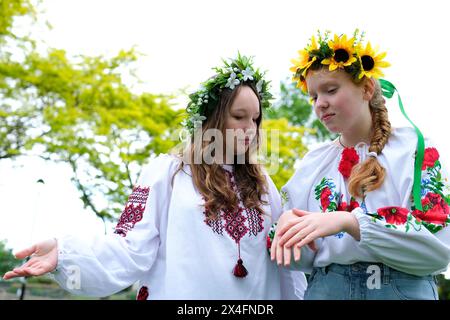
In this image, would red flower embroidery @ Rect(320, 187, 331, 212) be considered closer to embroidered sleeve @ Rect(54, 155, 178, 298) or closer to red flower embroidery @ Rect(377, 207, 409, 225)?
red flower embroidery @ Rect(377, 207, 409, 225)

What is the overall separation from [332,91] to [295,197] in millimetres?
538

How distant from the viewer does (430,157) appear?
2.21m

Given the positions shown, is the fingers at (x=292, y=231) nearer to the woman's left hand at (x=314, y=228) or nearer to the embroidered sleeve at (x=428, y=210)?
the woman's left hand at (x=314, y=228)

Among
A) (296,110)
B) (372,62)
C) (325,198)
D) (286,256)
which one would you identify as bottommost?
(286,256)

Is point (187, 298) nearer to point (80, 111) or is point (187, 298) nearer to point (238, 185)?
point (238, 185)

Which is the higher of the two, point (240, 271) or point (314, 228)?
point (314, 228)

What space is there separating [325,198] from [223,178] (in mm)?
571

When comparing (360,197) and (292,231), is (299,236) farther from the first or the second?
(360,197)

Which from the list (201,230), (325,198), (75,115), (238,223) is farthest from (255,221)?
(75,115)

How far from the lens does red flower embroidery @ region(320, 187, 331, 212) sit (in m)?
2.32

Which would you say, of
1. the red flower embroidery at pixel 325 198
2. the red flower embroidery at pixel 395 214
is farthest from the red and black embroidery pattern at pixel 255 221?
the red flower embroidery at pixel 395 214

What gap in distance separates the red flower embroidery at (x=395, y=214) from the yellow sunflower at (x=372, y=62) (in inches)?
27.6

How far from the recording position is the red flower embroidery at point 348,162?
2383mm
